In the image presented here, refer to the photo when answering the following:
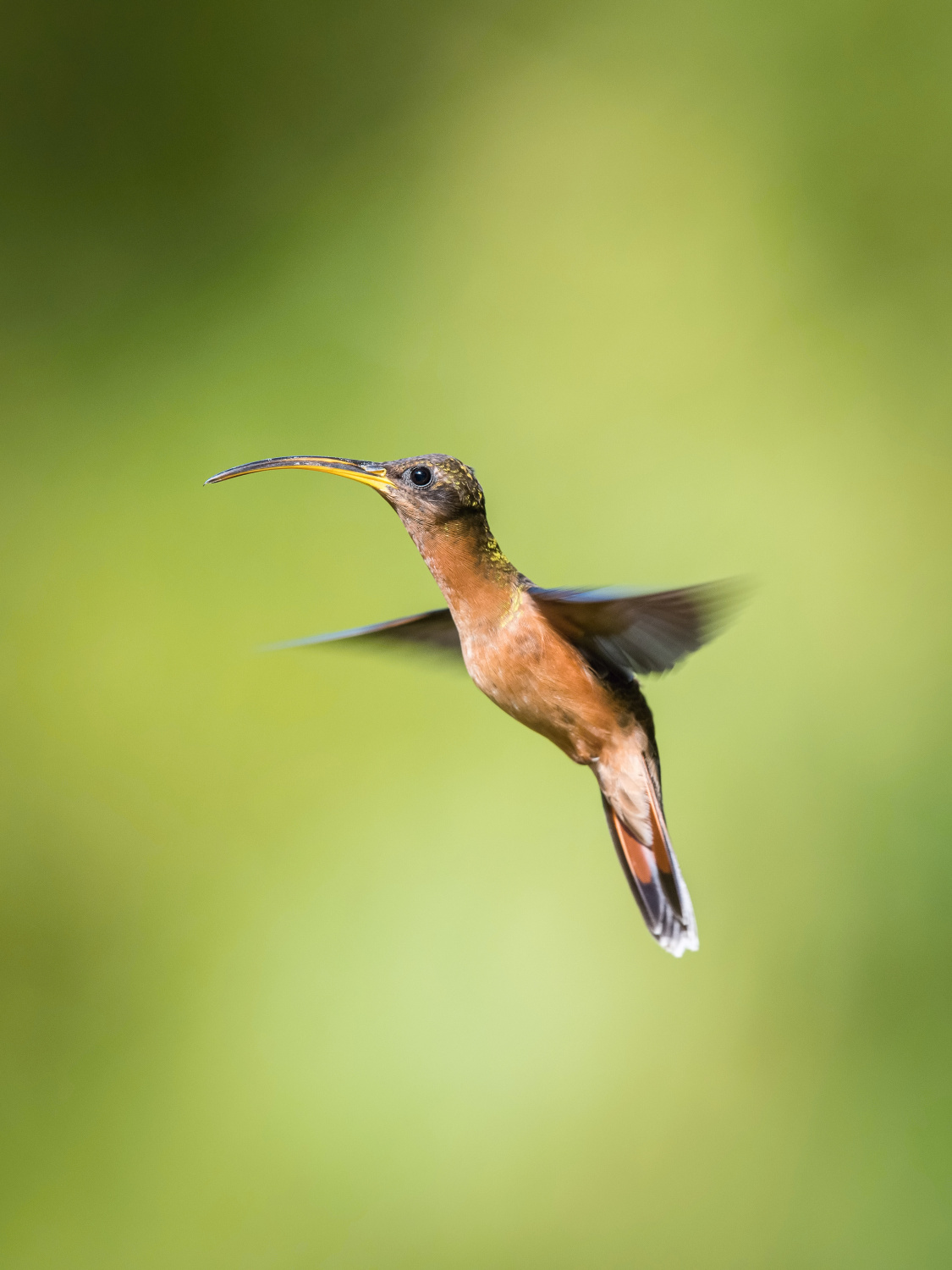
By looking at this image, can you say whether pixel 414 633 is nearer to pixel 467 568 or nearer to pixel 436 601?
pixel 467 568

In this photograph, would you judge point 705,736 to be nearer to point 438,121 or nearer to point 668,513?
point 668,513

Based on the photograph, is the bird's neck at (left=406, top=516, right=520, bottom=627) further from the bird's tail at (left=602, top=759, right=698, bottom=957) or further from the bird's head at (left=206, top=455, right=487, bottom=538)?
the bird's tail at (left=602, top=759, right=698, bottom=957)

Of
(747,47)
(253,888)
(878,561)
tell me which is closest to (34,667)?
(253,888)

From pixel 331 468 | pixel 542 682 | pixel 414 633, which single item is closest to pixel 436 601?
pixel 414 633

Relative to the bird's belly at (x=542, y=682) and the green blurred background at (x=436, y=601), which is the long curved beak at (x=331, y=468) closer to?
the bird's belly at (x=542, y=682)

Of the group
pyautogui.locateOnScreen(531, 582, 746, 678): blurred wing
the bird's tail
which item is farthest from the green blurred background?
pyautogui.locateOnScreen(531, 582, 746, 678): blurred wing
